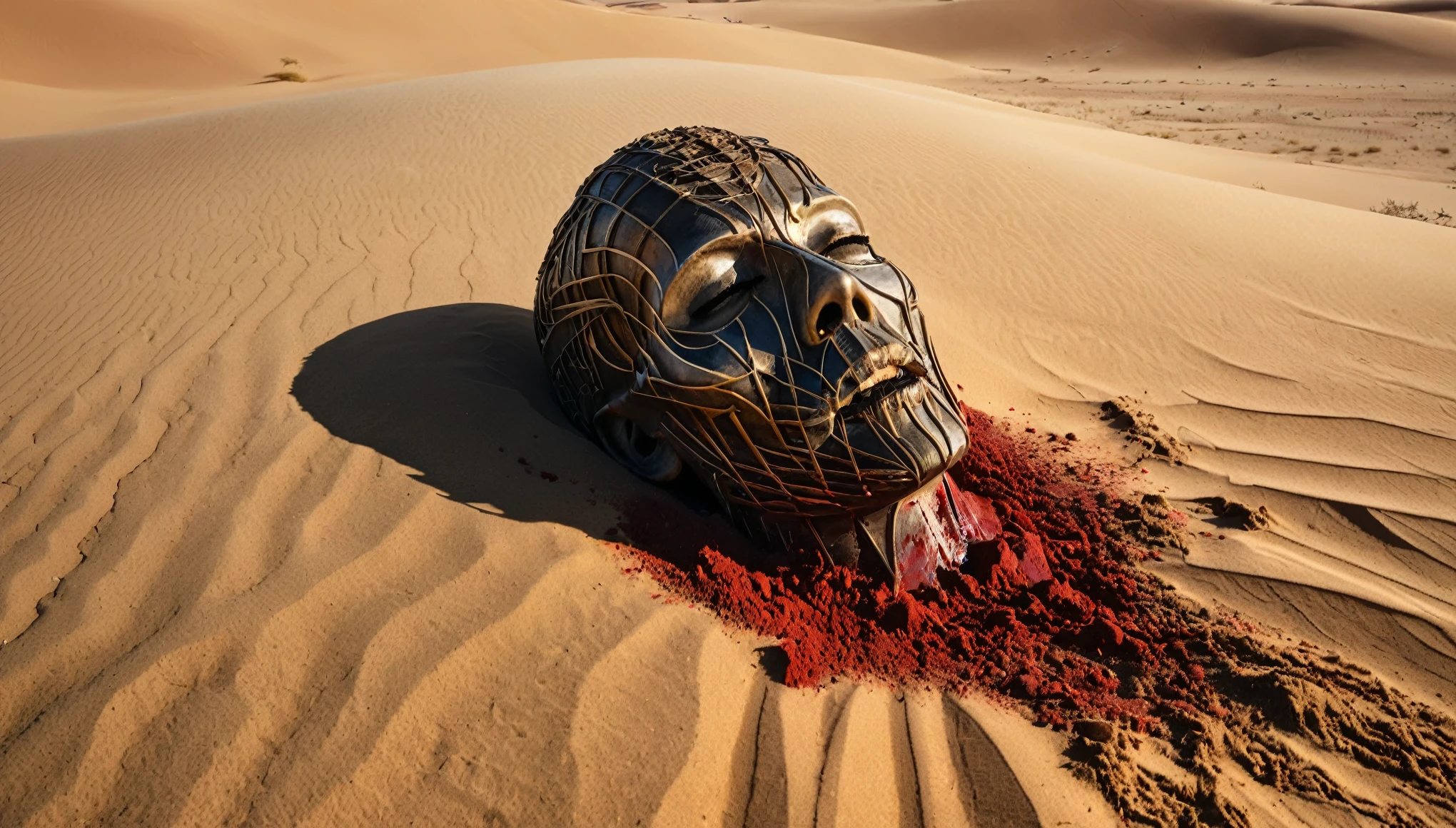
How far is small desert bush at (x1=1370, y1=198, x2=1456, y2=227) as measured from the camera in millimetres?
10016

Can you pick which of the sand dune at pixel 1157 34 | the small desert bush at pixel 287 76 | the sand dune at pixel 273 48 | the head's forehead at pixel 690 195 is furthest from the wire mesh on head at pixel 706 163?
the sand dune at pixel 1157 34

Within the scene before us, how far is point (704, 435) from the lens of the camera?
2.95 m

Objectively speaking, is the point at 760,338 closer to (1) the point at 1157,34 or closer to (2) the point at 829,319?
(2) the point at 829,319

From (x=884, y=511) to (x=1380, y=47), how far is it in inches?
1300

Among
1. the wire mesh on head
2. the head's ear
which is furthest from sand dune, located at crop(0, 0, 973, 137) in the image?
the head's ear

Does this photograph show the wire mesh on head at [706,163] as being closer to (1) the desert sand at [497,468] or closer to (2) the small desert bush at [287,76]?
(1) the desert sand at [497,468]

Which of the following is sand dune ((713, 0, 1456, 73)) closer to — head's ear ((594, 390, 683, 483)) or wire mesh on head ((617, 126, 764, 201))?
wire mesh on head ((617, 126, 764, 201))

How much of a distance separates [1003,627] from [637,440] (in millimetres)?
1571

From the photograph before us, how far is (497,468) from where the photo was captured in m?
3.41

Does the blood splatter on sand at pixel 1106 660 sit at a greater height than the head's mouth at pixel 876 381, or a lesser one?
lesser

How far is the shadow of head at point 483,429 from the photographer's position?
10.7 feet

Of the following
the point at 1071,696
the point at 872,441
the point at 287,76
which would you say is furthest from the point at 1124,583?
the point at 287,76

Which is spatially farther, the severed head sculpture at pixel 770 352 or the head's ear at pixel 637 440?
the head's ear at pixel 637 440

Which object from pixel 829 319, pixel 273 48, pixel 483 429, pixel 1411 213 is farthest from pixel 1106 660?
pixel 273 48
